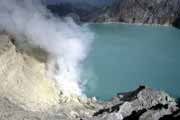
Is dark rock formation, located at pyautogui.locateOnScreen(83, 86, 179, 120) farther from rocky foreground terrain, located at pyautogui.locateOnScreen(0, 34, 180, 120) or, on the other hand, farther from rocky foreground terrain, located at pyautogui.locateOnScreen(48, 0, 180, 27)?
rocky foreground terrain, located at pyautogui.locateOnScreen(48, 0, 180, 27)

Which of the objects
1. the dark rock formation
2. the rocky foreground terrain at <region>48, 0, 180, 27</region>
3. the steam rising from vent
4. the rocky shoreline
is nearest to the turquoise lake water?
the steam rising from vent

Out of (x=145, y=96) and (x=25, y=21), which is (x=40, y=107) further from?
(x=25, y=21)

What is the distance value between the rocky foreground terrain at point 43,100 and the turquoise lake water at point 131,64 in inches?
172

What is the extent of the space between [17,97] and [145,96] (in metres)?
6.52

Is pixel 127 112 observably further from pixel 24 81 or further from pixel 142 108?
pixel 24 81

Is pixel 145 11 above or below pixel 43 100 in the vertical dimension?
below

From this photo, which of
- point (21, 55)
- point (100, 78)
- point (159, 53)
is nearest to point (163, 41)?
point (159, 53)

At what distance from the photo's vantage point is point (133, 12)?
120438 millimetres

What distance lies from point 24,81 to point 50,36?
6408 millimetres

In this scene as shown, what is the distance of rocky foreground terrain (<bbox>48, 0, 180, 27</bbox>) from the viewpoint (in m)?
110

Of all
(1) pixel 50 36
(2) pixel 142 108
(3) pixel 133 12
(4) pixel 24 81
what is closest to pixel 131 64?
(1) pixel 50 36

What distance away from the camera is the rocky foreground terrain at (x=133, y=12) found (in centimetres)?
10994

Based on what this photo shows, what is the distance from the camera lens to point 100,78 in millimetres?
34219

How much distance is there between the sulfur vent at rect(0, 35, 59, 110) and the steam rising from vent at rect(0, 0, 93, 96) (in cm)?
129
